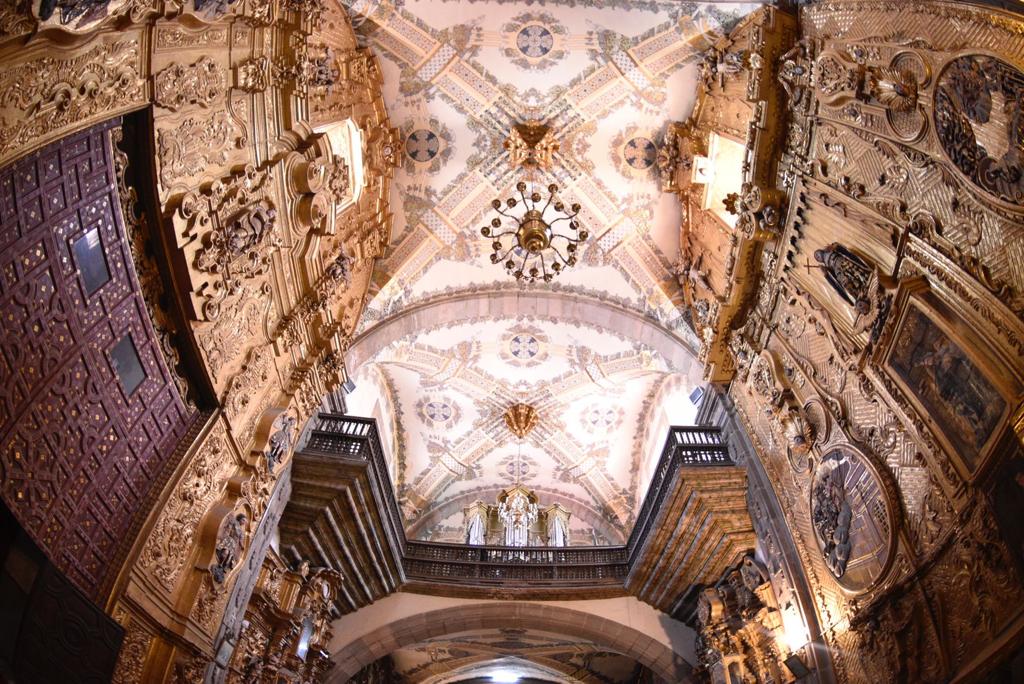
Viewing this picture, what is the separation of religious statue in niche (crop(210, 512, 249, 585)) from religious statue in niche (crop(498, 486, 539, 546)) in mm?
8028

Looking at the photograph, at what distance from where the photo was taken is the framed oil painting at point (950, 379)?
16.9 ft

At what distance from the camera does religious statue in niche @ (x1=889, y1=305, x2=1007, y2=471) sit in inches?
207

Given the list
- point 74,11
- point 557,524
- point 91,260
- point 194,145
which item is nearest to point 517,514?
point 557,524

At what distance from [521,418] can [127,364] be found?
10.5m

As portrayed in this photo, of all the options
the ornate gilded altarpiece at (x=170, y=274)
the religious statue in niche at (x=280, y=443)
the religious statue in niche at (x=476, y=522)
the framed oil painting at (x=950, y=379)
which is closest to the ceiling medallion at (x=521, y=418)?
the religious statue in niche at (x=476, y=522)

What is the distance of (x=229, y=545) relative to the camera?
721cm

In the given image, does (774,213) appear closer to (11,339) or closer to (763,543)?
Answer: (763,543)

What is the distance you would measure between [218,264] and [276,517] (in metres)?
3.98

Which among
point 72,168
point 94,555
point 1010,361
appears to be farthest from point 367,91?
point 1010,361

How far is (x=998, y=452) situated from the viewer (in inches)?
201

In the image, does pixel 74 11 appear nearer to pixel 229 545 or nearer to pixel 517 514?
pixel 229 545

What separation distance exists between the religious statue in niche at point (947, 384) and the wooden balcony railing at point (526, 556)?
4590 millimetres

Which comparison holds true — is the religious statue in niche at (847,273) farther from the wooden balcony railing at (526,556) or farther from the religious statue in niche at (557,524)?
the religious statue in niche at (557,524)

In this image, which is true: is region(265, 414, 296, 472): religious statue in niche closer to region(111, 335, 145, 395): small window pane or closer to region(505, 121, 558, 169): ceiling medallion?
region(111, 335, 145, 395): small window pane
